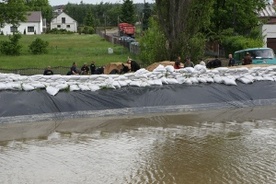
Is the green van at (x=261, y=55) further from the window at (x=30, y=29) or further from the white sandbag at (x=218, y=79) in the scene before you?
the window at (x=30, y=29)

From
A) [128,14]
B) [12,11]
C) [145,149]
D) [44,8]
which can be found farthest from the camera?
[44,8]

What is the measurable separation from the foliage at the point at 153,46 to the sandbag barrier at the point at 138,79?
4.84 meters

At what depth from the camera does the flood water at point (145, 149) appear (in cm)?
937

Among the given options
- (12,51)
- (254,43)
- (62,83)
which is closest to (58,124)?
(62,83)

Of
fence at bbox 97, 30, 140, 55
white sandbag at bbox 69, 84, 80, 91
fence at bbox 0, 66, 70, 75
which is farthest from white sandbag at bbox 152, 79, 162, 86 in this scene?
fence at bbox 97, 30, 140, 55

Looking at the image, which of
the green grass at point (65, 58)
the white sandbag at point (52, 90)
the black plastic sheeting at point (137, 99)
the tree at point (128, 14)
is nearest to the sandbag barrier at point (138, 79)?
the white sandbag at point (52, 90)

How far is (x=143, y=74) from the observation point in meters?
17.2

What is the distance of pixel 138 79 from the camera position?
1717 centimetres

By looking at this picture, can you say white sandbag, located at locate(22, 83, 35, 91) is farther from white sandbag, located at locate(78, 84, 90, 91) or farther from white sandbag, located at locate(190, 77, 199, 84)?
white sandbag, located at locate(190, 77, 199, 84)

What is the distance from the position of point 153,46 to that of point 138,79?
7.77 metres

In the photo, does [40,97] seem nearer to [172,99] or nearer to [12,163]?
[172,99]

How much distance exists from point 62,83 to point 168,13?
23.6 feet

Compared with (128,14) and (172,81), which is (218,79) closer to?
(172,81)

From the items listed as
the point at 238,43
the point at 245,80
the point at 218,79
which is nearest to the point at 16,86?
the point at 218,79
